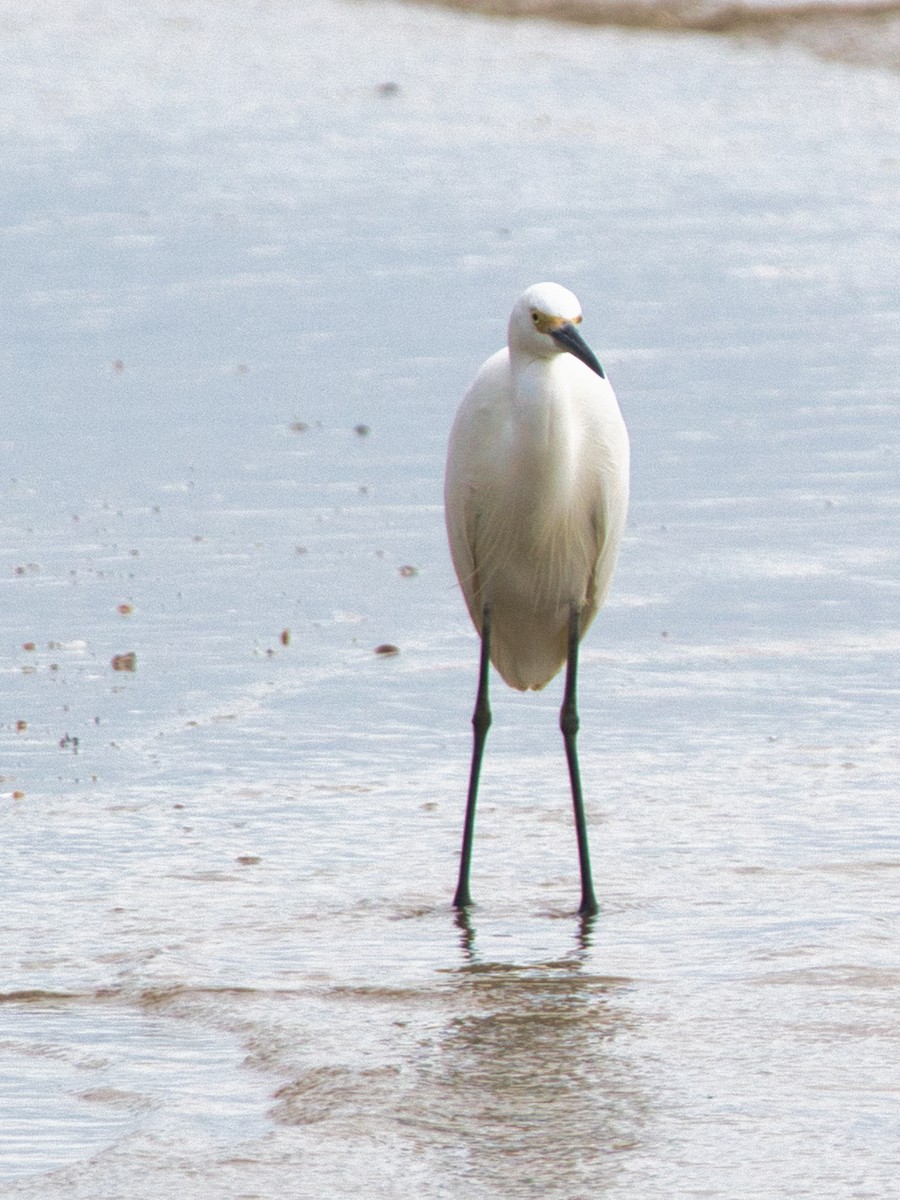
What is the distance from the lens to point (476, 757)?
6250mm

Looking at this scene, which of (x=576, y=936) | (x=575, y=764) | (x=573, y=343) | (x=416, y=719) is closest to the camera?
(x=573, y=343)

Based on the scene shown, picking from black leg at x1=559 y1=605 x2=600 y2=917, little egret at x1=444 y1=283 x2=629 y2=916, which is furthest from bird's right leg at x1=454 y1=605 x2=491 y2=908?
black leg at x1=559 y1=605 x2=600 y2=917

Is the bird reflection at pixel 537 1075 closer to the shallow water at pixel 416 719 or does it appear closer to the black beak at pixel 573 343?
the shallow water at pixel 416 719

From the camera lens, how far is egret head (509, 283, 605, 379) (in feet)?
18.7

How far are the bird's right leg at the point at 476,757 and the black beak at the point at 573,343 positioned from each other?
0.91 metres

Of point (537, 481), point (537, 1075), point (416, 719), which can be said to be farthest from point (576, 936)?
point (416, 719)

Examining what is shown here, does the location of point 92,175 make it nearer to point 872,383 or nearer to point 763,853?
point 872,383

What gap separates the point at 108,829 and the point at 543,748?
1333 millimetres

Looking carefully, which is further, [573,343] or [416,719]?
[416,719]

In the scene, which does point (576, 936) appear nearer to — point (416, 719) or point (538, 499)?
point (538, 499)

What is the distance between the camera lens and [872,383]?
11.5 meters

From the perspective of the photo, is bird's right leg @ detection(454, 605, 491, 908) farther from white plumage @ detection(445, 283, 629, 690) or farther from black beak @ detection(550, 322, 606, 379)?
black beak @ detection(550, 322, 606, 379)

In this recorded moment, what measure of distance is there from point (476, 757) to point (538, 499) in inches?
25.1

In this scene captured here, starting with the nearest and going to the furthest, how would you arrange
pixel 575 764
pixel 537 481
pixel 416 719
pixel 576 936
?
pixel 576 936 → pixel 537 481 → pixel 575 764 → pixel 416 719
